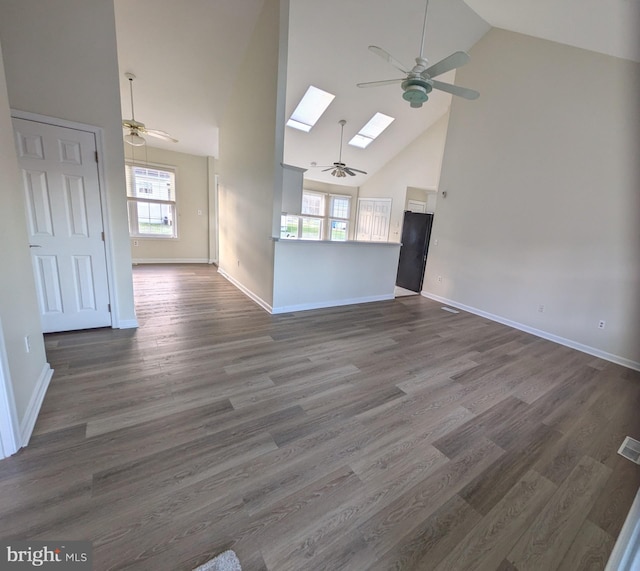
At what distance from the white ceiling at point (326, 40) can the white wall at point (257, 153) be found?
17.5 inches

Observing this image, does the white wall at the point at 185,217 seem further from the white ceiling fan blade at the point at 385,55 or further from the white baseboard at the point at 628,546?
the white baseboard at the point at 628,546

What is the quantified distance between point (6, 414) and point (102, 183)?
2.38m

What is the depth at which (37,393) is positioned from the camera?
1985 millimetres

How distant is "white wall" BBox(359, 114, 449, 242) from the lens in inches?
272

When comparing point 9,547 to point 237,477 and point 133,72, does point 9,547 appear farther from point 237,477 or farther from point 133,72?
point 133,72

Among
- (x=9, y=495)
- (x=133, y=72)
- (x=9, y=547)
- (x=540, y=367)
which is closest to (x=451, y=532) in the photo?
(x=9, y=547)

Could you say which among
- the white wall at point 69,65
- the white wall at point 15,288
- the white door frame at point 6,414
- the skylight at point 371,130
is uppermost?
the skylight at point 371,130

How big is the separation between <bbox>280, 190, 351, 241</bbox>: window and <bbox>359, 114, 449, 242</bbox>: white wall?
1.20 metres

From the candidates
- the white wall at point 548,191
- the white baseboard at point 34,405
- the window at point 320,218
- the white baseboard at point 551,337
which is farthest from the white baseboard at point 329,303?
the window at point 320,218

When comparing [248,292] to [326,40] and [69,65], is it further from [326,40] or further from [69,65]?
[326,40]

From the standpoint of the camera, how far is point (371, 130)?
6.98m

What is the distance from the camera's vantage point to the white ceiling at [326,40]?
3266 mm

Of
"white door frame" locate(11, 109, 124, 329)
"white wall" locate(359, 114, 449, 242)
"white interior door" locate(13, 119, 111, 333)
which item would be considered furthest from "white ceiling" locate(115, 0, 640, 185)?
"white interior door" locate(13, 119, 111, 333)

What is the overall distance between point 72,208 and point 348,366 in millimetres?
3238
